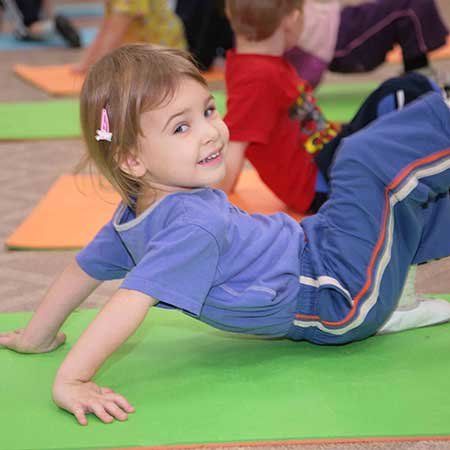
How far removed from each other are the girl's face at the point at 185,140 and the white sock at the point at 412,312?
413 mm

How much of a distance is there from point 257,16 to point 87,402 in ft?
3.85

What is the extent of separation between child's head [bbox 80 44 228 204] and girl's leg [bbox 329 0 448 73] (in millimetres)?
1814

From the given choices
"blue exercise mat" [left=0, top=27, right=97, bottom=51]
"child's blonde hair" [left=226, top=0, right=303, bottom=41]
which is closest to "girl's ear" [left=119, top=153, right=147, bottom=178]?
"child's blonde hair" [left=226, top=0, right=303, bottom=41]

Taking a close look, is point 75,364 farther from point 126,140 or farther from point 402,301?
point 402,301

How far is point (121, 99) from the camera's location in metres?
1.30

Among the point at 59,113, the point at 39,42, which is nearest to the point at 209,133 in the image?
the point at 59,113

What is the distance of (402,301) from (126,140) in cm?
57

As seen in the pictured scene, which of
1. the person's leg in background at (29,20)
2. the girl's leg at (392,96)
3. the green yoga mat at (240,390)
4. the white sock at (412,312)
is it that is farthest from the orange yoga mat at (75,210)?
the person's leg in background at (29,20)

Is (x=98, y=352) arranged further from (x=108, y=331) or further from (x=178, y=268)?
(x=178, y=268)

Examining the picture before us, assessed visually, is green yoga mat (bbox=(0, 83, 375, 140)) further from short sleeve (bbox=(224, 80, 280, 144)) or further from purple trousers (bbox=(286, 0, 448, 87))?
short sleeve (bbox=(224, 80, 280, 144))

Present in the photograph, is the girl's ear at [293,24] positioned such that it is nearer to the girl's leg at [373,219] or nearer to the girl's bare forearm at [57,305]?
the girl's leg at [373,219]

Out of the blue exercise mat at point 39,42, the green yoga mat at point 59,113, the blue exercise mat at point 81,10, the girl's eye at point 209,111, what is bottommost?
the blue exercise mat at point 81,10

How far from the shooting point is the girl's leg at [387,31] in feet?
10.0

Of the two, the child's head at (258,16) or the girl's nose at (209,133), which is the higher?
the girl's nose at (209,133)
